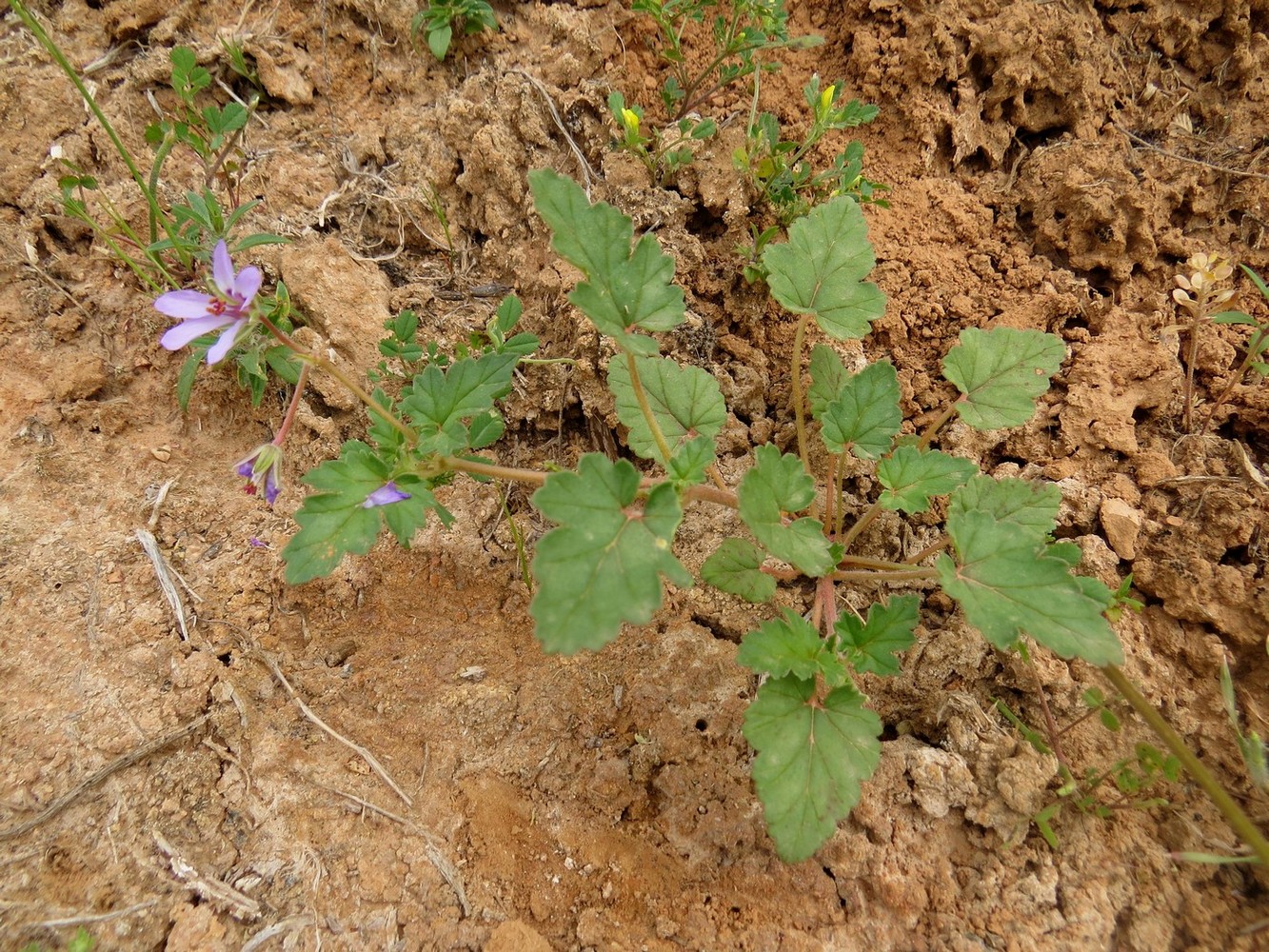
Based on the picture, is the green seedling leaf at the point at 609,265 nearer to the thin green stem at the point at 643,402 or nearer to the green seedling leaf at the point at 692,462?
the thin green stem at the point at 643,402

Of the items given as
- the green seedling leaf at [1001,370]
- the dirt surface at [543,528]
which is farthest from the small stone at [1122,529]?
the green seedling leaf at [1001,370]

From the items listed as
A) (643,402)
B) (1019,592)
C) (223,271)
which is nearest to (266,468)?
(223,271)

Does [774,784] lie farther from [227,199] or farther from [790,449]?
[227,199]

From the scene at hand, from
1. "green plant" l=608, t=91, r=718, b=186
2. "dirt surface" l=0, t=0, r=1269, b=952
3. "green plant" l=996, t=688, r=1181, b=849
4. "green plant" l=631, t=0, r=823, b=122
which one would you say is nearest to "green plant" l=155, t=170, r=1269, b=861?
"green plant" l=996, t=688, r=1181, b=849

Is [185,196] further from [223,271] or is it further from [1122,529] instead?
[1122,529]

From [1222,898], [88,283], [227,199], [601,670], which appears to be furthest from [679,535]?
[88,283]

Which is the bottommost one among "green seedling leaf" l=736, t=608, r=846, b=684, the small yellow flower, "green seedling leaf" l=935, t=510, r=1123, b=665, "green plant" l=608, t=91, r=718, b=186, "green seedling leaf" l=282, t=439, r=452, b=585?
"green seedling leaf" l=736, t=608, r=846, b=684

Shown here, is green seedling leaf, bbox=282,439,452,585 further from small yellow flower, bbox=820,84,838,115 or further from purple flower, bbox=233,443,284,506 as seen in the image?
small yellow flower, bbox=820,84,838,115
